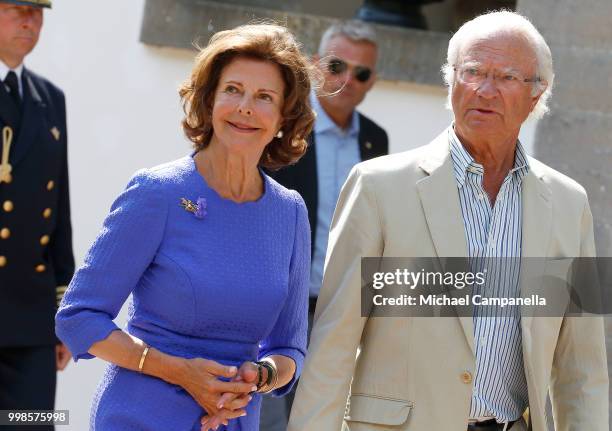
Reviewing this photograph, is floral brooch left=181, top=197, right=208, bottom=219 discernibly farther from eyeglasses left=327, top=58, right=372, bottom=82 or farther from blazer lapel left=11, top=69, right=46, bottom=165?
eyeglasses left=327, top=58, right=372, bottom=82

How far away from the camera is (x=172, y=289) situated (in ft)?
12.5

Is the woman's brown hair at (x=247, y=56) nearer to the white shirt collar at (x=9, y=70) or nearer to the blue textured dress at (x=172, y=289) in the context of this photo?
the blue textured dress at (x=172, y=289)

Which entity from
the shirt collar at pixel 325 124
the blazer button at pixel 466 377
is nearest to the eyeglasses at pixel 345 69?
the shirt collar at pixel 325 124

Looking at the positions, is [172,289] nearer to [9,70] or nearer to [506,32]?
[506,32]

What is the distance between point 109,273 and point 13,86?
225cm

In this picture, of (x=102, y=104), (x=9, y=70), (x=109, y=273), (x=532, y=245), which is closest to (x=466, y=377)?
(x=532, y=245)

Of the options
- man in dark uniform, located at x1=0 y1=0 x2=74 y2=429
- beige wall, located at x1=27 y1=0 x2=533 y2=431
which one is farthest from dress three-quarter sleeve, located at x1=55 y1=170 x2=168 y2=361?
beige wall, located at x1=27 y1=0 x2=533 y2=431

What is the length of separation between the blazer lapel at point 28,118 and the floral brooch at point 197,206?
1981 mm

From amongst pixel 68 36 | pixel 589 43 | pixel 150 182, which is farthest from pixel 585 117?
pixel 150 182

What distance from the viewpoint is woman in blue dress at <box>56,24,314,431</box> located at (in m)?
3.78

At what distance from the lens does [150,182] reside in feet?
12.7

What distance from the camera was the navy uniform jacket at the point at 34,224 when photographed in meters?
5.71

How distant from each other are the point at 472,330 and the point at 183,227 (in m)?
0.84

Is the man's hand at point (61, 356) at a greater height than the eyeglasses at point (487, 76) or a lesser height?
lesser
